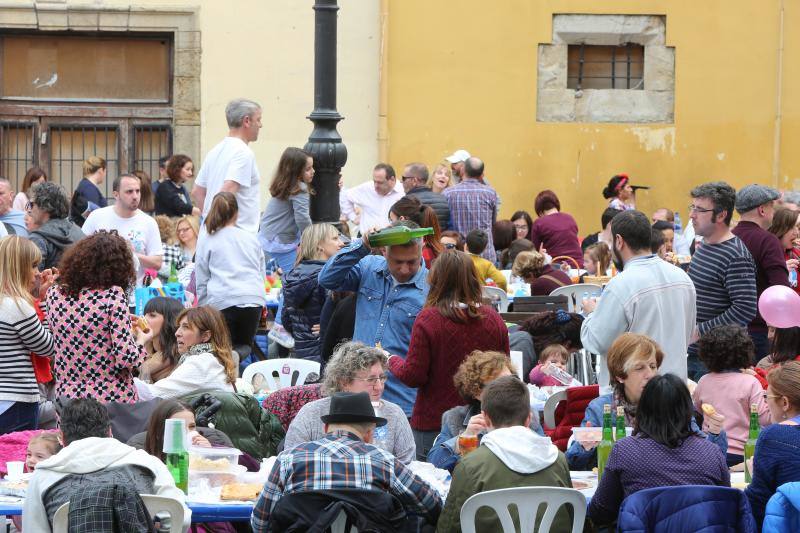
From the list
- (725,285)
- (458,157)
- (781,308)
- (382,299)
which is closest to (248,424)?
(382,299)

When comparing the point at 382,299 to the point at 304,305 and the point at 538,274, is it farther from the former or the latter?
the point at 538,274

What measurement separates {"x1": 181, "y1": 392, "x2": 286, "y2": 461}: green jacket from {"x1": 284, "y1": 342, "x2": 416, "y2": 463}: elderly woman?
68cm

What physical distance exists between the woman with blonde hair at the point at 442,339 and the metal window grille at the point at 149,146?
430 inches

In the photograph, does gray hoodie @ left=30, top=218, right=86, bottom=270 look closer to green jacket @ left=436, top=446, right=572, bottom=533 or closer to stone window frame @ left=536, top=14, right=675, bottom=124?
green jacket @ left=436, top=446, right=572, bottom=533

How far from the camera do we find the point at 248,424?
284 inches

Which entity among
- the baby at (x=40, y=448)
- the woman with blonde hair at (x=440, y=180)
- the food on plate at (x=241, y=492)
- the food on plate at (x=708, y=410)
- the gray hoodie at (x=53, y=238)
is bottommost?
the food on plate at (x=241, y=492)

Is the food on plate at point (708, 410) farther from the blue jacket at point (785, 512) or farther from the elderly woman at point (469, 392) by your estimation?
the blue jacket at point (785, 512)

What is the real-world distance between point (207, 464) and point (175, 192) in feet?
29.4

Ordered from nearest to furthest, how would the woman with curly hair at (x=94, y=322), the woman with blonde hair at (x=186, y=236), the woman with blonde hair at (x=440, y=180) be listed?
the woman with curly hair at (x=94, y=322), the woman with blonde hair at (x=186, y=236), the woman with blonde hair at (x=440, y=180)

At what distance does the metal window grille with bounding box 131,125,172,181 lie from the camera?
17.7 meters

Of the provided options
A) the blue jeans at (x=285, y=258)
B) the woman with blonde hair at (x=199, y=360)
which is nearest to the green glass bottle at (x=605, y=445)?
the woman with blonde hair at (x=199, y=360)

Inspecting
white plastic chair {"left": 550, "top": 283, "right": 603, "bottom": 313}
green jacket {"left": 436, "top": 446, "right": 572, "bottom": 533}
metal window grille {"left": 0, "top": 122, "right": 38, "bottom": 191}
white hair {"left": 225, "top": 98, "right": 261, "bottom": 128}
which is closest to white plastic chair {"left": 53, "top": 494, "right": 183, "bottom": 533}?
green jacket {"left": 436, "top": 446, "right": 572, "bottom": 533}

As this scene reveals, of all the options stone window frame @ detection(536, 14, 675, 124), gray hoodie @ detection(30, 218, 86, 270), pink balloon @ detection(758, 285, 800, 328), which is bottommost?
pink balloon @ detection(758, 285, 800, 328)

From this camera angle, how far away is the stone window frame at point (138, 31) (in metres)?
17.1
